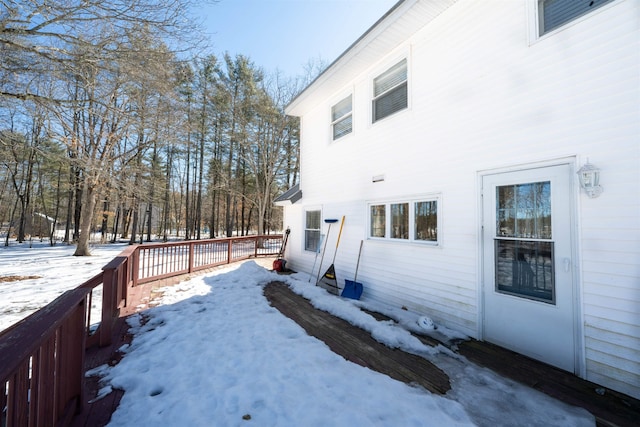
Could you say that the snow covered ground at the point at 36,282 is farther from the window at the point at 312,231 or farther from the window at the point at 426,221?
the window at the point at 426,221

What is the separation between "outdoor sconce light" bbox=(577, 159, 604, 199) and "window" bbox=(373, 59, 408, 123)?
9.13 feet

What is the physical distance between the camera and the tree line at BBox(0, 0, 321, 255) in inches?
162

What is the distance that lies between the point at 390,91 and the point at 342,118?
1479mm

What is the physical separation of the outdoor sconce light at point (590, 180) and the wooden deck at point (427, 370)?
5.96 feet

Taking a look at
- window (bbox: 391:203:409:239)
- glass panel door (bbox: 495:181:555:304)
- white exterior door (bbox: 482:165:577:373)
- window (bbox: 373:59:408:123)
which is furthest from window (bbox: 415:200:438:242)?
window (bbox: 373:59:408:123)

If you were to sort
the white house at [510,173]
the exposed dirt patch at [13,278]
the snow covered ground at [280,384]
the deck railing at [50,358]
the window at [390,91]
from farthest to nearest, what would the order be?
1. the exposed dirt patch at [13,278]
2. the window at [390,91]
3. the white house at [510,173]
4. the snow covered ground at [280,384]
5. the deck railing at [50,358]

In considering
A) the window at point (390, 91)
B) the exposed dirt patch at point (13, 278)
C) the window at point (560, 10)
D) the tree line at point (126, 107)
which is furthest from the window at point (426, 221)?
the exposed dirt patch at point (13, 278)

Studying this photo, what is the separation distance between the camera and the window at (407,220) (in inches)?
161

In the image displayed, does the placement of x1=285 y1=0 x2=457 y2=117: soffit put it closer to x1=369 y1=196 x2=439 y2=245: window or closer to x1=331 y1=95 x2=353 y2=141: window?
x1=331 y1=95 x2=353 y2=141: window

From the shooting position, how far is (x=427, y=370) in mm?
2674

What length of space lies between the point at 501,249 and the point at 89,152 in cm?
1398

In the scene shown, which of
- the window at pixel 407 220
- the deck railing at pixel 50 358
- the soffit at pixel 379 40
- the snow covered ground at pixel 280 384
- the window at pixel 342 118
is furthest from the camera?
the window at pixel 342 118

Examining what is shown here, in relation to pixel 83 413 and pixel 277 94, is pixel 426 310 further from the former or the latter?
pixel 277 94

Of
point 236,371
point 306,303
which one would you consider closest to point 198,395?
point 236,371
